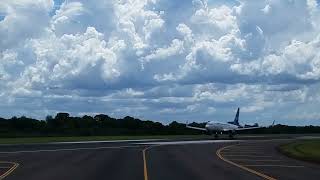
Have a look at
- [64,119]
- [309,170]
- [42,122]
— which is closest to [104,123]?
[64,119]

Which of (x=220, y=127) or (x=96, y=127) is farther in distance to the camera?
(x=96, y=127)

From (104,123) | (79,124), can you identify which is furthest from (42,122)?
(104,123)

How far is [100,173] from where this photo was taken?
87.5 feet

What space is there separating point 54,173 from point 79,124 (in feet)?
420

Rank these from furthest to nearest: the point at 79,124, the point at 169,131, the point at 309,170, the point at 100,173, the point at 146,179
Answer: the point at 79,124 → the point at 169,131 → the point at 309,170 → the point at 100,173 → the point at 146,179

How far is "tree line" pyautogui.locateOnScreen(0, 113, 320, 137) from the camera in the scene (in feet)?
397

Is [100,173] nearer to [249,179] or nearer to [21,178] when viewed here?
[21,178]

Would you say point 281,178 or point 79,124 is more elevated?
point 79,124

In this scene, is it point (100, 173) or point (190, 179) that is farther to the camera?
point (100, 173)

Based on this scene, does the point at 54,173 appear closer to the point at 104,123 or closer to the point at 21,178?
the point at 21,178

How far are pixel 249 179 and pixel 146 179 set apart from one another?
381 cm

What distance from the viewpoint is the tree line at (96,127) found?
397 feet

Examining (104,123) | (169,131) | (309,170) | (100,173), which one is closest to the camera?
(100,173)

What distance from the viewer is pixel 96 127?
138750mm
